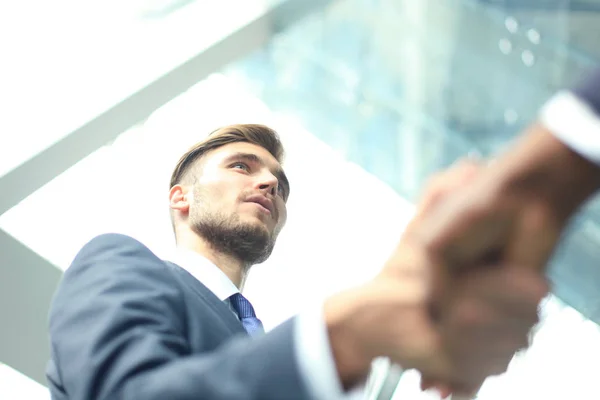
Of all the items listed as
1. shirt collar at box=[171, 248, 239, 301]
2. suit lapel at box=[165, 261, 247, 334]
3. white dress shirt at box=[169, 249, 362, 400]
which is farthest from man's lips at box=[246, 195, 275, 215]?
white dress shirt at box=[169, 249, 362, 400]

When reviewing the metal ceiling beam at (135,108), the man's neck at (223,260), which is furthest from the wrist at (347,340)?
the metal ceiling beam at (135,108)

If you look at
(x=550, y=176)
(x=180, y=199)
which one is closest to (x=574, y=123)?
(x=550, y=176)

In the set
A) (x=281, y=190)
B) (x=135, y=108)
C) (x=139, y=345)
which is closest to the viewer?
(x=139, y=345)

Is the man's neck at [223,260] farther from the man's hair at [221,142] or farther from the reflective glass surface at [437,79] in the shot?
the reflective glass surface at [437,79]

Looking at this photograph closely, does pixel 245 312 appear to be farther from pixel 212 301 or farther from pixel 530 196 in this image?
pixel 530 196

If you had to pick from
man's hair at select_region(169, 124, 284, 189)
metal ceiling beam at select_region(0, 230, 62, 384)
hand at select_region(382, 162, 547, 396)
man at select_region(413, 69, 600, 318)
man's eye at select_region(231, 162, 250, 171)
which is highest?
man's hair at select_region(169, 124, 284, 189)

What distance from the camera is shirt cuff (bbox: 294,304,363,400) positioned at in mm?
384

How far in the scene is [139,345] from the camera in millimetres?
504

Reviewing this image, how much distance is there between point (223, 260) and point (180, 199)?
0.66ft

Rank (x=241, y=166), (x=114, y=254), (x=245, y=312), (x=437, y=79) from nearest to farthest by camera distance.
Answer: (x=114, y=254), (x=245, y=312), (x=241, y=166), (x=437, y=79)

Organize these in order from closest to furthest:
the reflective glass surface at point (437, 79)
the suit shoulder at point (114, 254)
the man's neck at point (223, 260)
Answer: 1. the suit shoulder at point (114, 254)
2. the man's neck at point (223, 260)
3. the reflective glass surface at point (437, 79)

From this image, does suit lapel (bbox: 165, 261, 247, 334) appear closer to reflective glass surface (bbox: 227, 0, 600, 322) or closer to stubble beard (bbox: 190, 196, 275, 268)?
stubble beard (bbox: 190, 196, 275, 268)

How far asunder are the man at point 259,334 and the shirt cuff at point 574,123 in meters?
0.06

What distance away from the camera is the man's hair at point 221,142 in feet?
4.06
